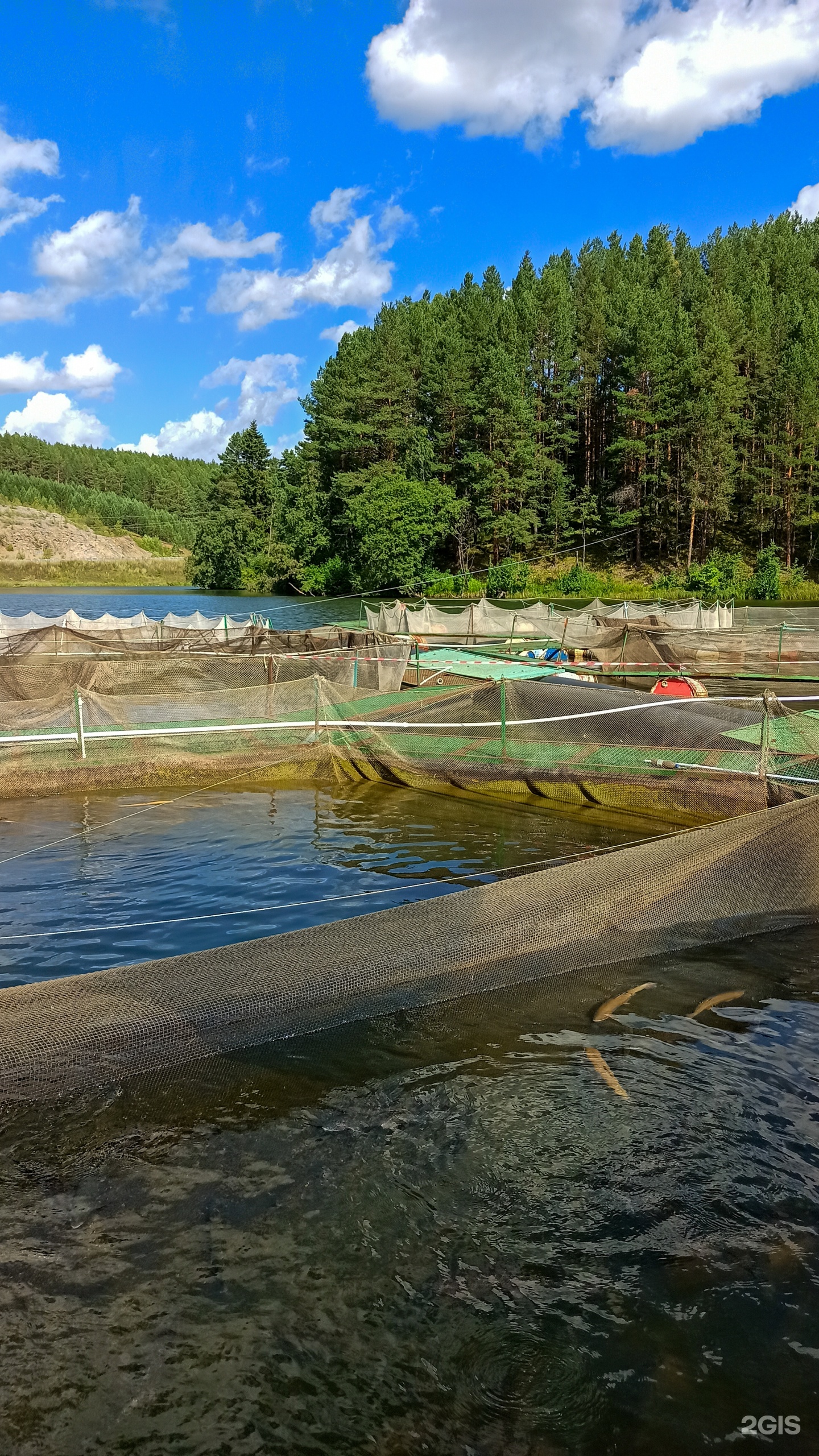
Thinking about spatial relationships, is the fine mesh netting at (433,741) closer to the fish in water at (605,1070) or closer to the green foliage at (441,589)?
the fish in water at (605,1070)

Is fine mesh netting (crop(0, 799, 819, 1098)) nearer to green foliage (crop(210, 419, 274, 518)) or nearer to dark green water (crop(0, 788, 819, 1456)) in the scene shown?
dark green water (crop(0, 788, 819, 1456))

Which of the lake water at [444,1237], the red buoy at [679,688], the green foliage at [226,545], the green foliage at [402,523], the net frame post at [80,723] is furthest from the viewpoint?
the green foliage at [226,545]

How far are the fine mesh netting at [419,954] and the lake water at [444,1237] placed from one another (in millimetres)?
166

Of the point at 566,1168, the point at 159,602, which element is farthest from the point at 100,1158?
the point at 159,602

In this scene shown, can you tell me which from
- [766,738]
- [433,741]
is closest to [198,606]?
[433,741]

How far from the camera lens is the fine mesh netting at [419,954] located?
4477 mm

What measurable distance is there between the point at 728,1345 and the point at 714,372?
219 ft

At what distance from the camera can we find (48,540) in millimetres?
152375

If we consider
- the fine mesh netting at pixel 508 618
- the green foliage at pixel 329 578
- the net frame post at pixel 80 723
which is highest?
the green foliage at pixel 329 578

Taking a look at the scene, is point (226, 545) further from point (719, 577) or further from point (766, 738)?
point (766, 738)

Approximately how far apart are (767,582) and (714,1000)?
54866 millimetres

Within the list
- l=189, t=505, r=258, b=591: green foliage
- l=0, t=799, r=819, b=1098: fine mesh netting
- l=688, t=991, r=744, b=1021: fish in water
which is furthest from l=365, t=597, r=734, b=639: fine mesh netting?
l=189, t=505, r=258, b=591: green foliage

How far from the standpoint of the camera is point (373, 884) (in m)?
8.75

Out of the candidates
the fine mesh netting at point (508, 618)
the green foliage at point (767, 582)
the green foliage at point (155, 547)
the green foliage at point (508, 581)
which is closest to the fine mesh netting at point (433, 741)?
the fine mesh netting at point (508, 618)
